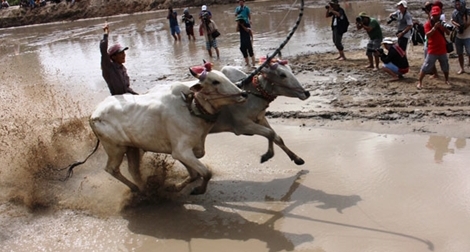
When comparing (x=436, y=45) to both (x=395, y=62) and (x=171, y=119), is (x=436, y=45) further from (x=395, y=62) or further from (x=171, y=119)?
(x=171, y=119)

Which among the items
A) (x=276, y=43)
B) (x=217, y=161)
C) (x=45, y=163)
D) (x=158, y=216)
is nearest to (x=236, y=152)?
(x=217, y=161)

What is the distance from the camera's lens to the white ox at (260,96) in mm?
5648

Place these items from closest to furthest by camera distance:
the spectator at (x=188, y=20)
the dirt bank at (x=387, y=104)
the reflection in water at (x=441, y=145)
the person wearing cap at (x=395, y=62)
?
the reflection in water at (x=441, y=145) → the dirt bank at (x=387, y=104) → the person wearing cap at (x=395, y=62) → the spectator at (x=188, y=20)

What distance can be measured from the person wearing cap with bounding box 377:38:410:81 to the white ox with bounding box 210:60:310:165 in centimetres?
426

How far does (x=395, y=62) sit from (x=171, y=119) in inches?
225

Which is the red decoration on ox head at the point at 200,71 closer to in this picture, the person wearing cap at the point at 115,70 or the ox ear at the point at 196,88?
the ox ear at the point at 196,88

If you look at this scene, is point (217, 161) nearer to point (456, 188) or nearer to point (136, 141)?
point (136, 141)

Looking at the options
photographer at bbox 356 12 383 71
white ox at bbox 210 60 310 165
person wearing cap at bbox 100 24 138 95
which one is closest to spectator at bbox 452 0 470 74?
photographer at bbox 356 12 383 71

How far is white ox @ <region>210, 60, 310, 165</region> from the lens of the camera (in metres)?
5.65

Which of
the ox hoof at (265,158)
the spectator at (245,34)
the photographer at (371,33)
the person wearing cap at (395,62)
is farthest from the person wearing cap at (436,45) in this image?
the spectator at (245,34)

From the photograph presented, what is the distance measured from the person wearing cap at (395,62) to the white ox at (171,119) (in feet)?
17.3

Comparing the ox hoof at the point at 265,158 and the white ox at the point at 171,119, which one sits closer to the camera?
the white ox at the point at 171,119

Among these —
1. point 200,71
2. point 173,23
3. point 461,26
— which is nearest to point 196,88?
point 200,71

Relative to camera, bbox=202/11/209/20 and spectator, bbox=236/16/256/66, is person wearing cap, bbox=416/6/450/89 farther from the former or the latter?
camera, bbox=202/11/209/20
